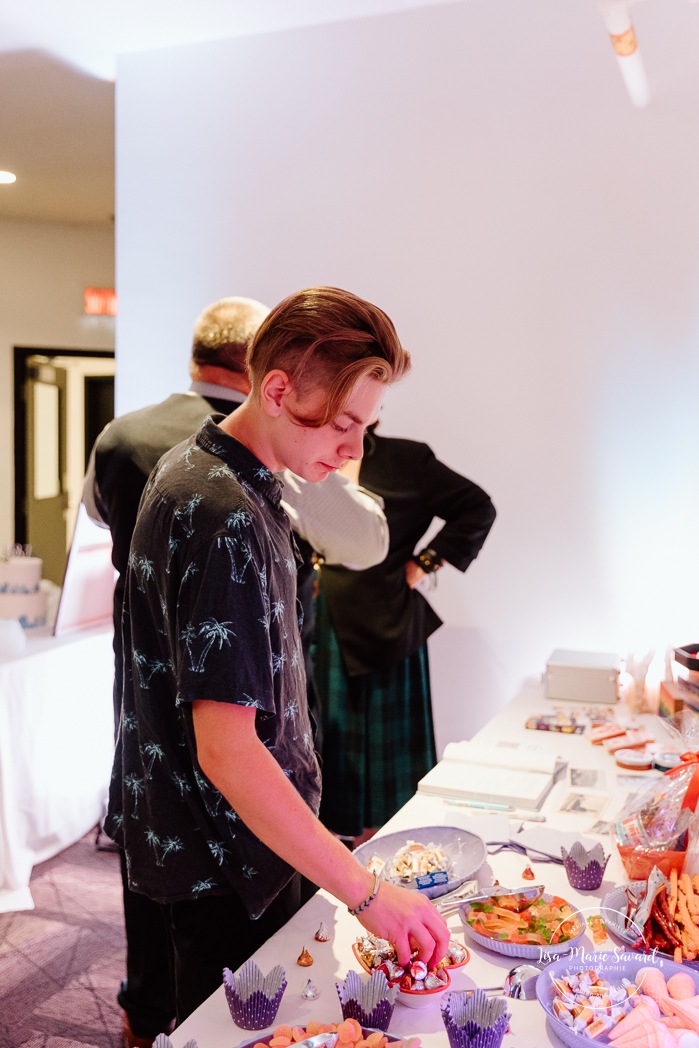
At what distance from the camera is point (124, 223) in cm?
376

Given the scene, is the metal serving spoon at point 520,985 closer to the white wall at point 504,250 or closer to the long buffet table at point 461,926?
the long buffet table at point 461,926

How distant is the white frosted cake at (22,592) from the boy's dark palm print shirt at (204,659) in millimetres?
2356

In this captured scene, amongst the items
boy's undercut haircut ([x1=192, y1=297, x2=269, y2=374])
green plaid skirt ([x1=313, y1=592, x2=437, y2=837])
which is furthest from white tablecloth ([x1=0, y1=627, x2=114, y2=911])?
boy's undercut haircut ([x1=192, y1=297, x2=269, y2=374])

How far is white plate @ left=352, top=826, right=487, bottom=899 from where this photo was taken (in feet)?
4.59

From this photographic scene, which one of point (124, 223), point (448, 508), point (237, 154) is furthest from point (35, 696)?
point (237, 154)

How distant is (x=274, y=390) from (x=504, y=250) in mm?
2321

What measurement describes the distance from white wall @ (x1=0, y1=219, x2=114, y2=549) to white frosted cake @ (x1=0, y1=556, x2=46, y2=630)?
10.9ft

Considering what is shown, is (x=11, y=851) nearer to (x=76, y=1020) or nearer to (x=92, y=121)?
(x=76, y=1020)

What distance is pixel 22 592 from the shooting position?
348 centimetres

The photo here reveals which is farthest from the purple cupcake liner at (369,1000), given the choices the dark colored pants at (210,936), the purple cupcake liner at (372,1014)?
the dark colored pants at (210,936)

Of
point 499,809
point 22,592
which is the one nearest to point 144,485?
point 499,809

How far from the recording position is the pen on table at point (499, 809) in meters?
1.71

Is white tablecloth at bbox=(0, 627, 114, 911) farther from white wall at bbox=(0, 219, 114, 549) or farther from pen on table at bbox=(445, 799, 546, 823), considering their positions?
white wall at bbox=(0, 219, 114, 549)

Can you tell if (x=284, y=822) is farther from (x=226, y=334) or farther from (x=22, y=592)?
(x=22, y=592)
